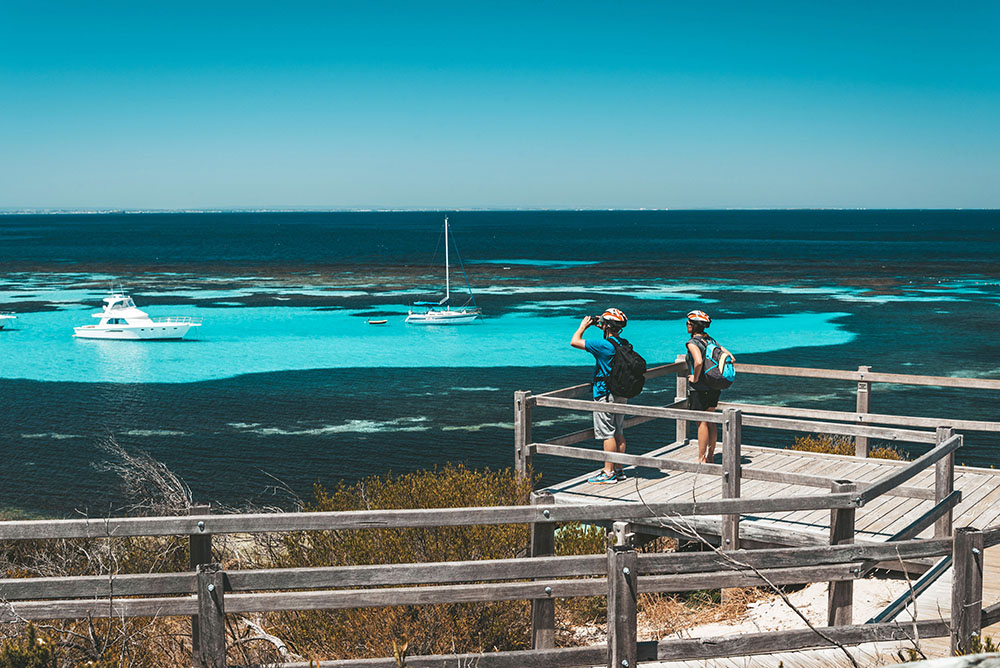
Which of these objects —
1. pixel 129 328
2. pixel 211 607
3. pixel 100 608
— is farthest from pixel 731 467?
pixel 129 328

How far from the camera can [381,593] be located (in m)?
5.07

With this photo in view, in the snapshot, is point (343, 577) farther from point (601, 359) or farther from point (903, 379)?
→ point (903, 379)

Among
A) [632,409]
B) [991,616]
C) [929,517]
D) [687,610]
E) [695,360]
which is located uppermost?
[695,360]

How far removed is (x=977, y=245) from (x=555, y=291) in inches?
3297

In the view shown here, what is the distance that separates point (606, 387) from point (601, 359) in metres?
0.32

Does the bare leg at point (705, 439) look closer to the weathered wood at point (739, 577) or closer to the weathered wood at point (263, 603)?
the weathered wood at point (739, 577)

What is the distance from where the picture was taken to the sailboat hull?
48.4 metres

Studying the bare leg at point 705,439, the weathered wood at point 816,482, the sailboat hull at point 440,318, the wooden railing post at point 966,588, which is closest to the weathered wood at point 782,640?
the wooden railing post at point 966,588

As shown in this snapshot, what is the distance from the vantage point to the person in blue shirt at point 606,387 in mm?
10867

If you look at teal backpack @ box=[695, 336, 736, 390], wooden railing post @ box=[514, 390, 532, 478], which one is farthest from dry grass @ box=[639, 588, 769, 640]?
teal backpack @ box=[695, 336, 736, 390]

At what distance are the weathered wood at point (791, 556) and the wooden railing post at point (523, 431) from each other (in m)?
5.05

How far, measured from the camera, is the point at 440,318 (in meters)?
48.5

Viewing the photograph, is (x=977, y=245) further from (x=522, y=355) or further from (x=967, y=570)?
(x=967, y=570)

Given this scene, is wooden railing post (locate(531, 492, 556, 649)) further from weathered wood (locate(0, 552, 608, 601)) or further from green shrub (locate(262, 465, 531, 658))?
green shrub (locate(262, 465, 531, 658))
